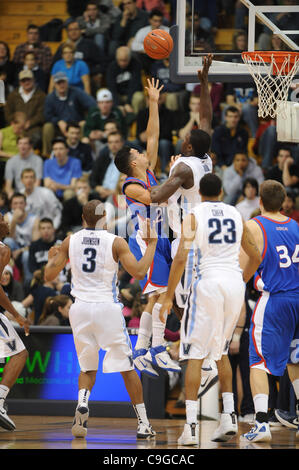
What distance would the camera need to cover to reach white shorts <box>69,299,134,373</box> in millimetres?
7633

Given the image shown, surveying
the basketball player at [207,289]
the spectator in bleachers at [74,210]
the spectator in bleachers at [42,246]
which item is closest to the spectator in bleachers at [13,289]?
the spectator in bleachers at [42,246]

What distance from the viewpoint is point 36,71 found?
15.1m

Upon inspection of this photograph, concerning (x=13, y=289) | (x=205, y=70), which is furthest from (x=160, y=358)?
(x=13, y=289)

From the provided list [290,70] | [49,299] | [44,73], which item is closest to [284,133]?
[290,70]

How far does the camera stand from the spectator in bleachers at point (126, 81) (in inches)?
567

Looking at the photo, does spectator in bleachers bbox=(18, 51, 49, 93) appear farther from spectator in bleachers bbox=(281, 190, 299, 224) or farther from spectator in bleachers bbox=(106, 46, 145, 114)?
spectator in bleachers bbox=(281, 190, 299, 224)

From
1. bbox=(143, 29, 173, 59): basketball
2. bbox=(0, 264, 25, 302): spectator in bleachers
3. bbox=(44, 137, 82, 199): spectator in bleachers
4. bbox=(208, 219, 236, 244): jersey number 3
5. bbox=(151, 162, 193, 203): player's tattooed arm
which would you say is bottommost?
bbox=(208, 219, 236, 244): jersey number 3

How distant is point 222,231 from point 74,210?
21.3ft

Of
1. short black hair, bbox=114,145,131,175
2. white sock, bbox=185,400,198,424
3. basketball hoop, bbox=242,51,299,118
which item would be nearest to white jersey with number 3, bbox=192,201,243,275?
white sock, bbox=185,400,198,424

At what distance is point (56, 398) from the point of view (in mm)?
10328

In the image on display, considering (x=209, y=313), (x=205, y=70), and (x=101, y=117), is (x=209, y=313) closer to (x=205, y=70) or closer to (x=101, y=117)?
(x=205, y=70)

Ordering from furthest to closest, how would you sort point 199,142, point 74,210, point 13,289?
1. point 74,210
2. point 13,289
3. point 199,142

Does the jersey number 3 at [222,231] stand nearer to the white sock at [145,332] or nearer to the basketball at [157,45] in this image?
the white sock at [145,332]

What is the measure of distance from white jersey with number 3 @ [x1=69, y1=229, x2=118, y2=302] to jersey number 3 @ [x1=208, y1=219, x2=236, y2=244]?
1122mm
